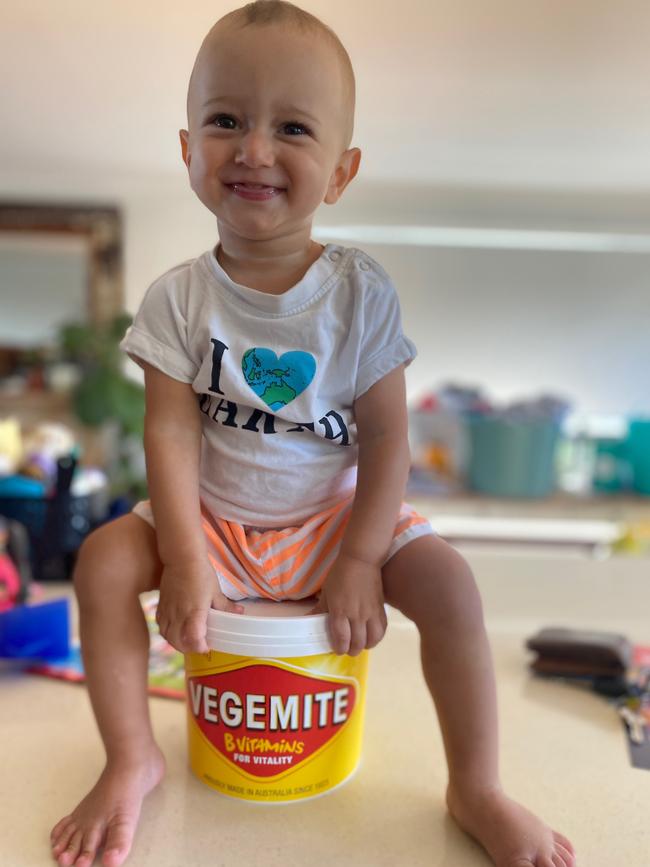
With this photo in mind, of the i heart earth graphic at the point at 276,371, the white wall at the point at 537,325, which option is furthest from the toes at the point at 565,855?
the white wall at the point at 537,325

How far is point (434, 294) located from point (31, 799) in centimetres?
196

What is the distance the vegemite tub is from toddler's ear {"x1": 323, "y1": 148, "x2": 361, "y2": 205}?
0.38 meters

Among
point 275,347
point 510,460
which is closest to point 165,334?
point 275,347

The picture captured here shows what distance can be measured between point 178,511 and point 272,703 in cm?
20

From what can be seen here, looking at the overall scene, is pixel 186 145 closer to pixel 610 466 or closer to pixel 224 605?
pixel 224 605

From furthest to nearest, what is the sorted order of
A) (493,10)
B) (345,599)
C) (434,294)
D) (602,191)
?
(434,294)
(602,191)
(493,10)
(345,599)

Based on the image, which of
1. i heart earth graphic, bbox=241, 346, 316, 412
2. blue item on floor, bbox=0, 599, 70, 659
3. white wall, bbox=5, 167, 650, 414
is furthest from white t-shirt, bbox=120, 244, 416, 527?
white wall, bbox=5, 167, 650, 414

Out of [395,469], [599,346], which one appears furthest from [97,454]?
[395,469]

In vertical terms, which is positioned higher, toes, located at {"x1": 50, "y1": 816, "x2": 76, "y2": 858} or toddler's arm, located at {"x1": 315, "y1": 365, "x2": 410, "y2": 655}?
toddler's arm, located at {"x1": 315, "y1": 365, "x2": 410, "y2": 655}

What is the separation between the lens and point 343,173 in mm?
759

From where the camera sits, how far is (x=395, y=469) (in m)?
0.77

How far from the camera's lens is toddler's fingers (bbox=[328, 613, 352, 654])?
73 cm

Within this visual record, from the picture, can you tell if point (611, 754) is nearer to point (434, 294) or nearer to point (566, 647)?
point (566, 647)

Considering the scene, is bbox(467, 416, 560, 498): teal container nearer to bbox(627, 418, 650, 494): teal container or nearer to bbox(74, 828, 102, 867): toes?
bbox(627, 418, 650, 494): teal container
